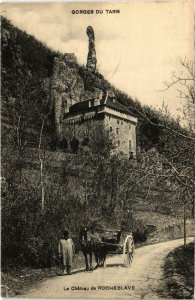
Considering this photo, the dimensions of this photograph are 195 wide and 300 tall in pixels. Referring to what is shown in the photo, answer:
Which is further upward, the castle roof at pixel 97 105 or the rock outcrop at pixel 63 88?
the rock outcrop at pixel 63 88

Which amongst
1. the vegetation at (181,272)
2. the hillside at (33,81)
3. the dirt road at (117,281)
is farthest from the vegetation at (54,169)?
the vegetation at (181,272)

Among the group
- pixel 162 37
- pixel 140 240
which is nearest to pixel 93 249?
pixel 140 240

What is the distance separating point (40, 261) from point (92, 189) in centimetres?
133

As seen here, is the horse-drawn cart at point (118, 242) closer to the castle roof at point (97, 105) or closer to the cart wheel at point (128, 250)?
the cart wheel at point (128, 250)

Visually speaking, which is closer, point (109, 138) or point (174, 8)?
point (174, 8)

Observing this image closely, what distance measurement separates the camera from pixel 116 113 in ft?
26.0

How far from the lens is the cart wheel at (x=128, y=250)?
756 centimetres

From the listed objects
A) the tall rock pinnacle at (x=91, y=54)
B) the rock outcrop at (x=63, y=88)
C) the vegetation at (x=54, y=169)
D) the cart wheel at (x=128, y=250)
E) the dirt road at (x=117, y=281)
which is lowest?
the dirt road at (x=117, y=281)

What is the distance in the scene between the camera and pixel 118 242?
7711 mm

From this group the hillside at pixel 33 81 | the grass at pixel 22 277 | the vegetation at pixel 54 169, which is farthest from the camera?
the hillside at pixel 33 81

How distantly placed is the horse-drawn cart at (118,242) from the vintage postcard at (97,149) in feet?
0.05

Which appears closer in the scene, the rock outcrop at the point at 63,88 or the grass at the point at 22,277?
the grass at the point at 22,277

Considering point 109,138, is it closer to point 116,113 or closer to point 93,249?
point 116,113

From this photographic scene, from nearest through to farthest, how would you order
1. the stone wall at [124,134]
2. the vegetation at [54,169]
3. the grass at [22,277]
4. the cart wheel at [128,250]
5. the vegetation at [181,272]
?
the vegetation at [181,272] → the grass at [22,277] → the cart wheel at [128,250] → the vegetation at [54,169] → the stone wall at [124,134]
